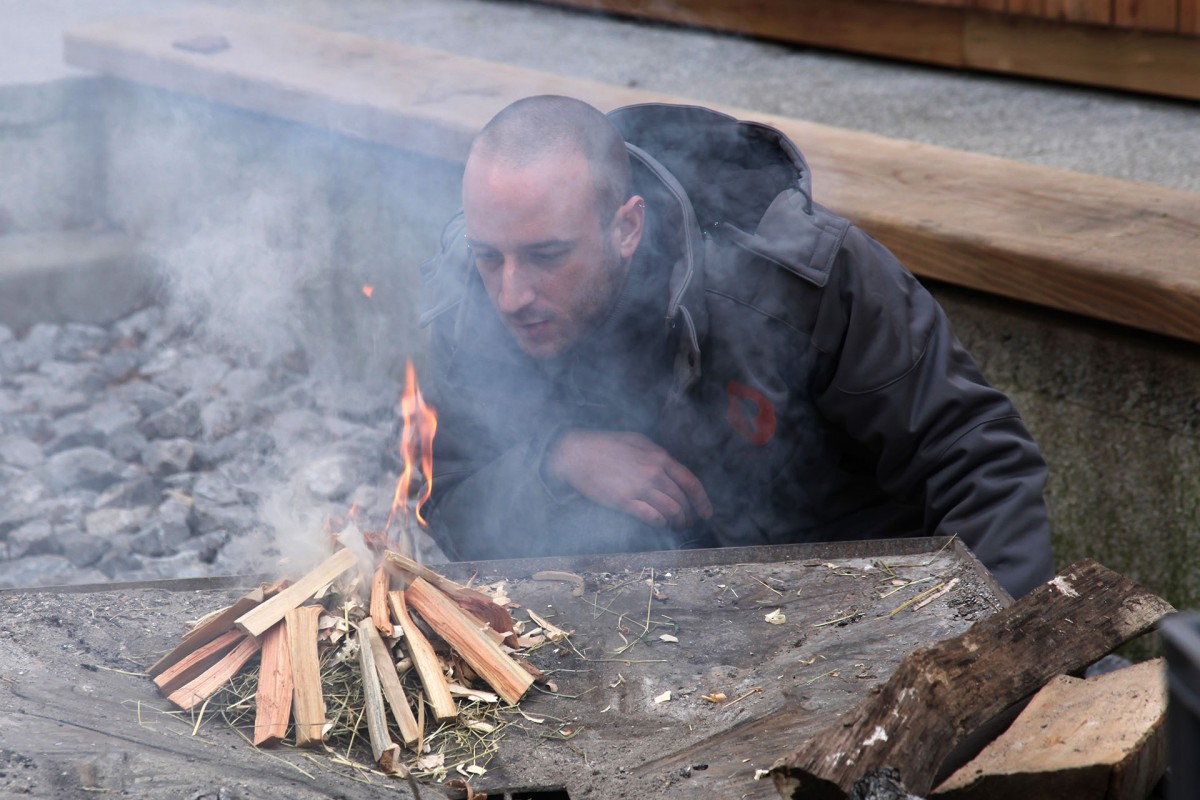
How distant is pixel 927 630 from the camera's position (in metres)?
2.24

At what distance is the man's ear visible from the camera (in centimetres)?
293

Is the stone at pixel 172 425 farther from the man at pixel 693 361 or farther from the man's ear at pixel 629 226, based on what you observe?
the man's ear at pixel 629 226

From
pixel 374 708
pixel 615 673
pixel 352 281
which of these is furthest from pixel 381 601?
pixel 352 281

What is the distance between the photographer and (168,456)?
5.02 m

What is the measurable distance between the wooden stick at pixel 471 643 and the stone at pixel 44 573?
2.26 meters

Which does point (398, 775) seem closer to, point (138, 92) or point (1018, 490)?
point (1018, 490)

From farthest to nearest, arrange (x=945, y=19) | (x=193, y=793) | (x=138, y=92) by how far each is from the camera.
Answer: (x=138, y=92) → (x=945, y=19) → (x=193, y=793)

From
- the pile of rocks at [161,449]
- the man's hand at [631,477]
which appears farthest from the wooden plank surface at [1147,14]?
the pile of rocks at [161,449]

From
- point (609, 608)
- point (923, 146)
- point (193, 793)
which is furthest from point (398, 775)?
point (923, 146)

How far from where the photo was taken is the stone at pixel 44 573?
4188mm

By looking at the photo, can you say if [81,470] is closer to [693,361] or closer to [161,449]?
[161,449]

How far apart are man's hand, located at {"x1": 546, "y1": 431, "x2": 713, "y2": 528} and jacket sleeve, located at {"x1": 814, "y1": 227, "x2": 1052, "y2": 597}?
384 mm

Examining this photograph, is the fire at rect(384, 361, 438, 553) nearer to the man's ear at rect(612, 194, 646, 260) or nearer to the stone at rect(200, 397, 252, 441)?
the man's ear at rect(612, 194, 646, 260)

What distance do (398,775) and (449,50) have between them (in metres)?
5.60
